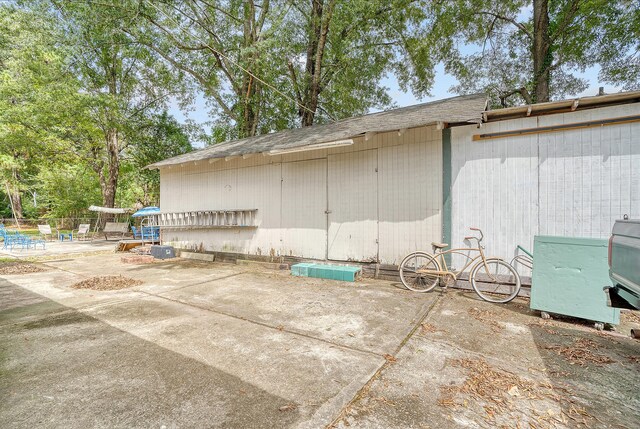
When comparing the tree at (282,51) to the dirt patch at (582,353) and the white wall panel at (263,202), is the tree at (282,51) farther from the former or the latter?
the dirt patch at (582,353)

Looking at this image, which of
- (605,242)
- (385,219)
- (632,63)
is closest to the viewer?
(605,242)

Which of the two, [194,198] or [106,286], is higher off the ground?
[194,198]

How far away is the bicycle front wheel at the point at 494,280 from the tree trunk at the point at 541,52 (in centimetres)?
918

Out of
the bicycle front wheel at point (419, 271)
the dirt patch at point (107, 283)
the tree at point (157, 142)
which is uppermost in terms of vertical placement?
the tree at point (157, 142)

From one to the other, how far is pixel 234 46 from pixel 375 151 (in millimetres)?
11628

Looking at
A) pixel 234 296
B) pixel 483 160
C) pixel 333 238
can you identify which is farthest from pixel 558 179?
pixel 234 296

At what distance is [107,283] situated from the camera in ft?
17.7

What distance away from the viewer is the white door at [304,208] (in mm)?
6605

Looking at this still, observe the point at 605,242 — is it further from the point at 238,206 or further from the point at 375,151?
the point at 238,206

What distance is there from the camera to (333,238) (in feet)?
21.0

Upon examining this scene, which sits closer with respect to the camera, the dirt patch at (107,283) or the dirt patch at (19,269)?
the dirt patch at (107,283)

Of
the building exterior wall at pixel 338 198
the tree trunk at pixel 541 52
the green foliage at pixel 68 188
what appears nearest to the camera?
the building exterior wall at pixel 338 198

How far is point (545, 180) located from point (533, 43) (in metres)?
9.79

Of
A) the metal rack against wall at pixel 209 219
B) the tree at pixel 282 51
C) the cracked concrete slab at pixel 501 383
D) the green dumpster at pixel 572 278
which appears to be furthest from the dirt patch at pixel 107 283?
the tree at pixel 282 51
